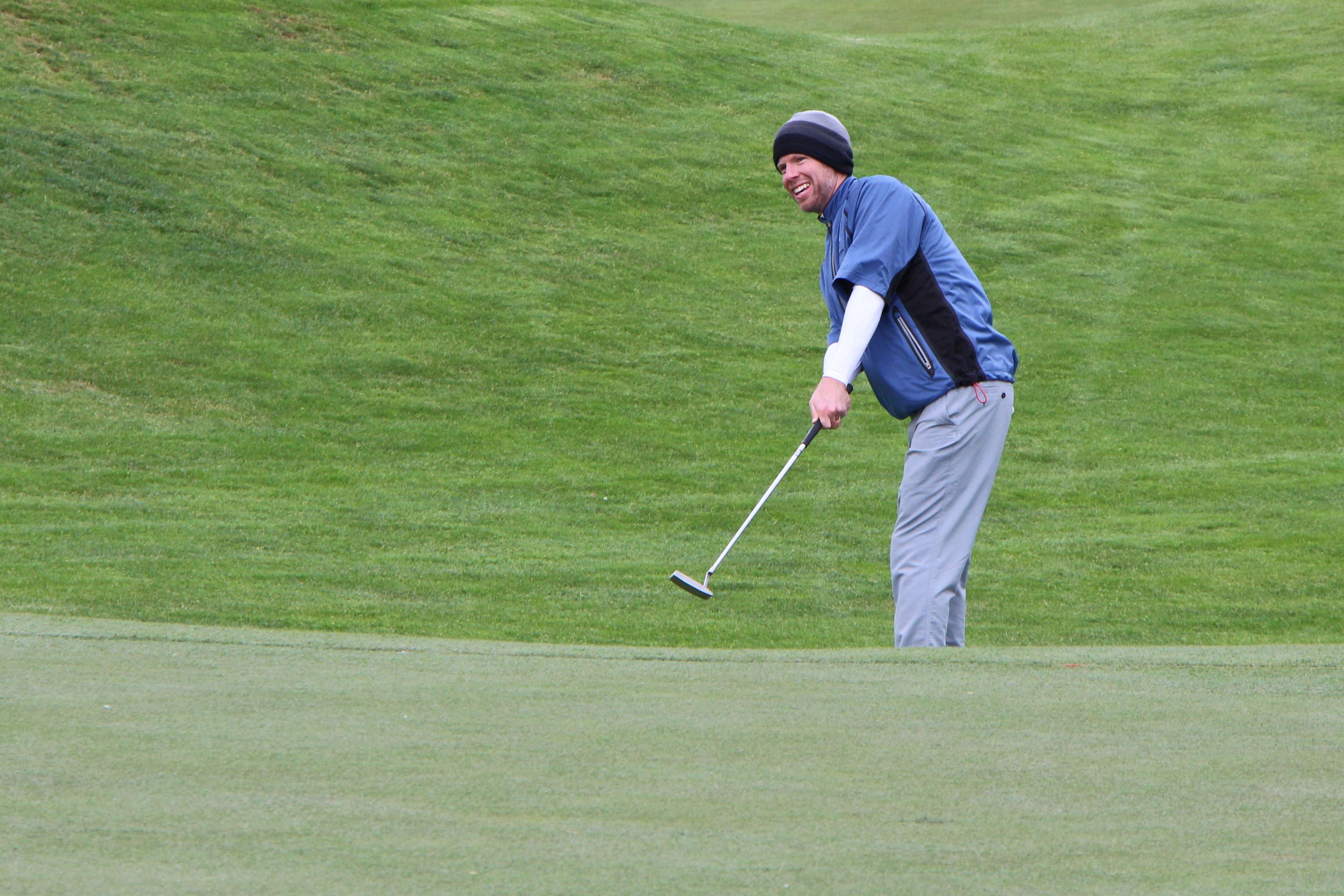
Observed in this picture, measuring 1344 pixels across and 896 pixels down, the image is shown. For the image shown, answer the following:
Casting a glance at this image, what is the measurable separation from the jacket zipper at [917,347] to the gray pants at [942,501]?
0.37 ft

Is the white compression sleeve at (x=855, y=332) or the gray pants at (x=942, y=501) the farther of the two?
the gray pants at (x=942, y=501)

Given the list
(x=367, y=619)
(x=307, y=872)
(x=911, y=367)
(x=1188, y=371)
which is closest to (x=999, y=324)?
(x=1188, y=371)

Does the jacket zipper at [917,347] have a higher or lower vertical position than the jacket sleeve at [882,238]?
lower

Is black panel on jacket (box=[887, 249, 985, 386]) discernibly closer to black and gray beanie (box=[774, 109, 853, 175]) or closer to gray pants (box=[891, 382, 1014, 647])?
gray pants (box=[891, 382, 1014, 647])

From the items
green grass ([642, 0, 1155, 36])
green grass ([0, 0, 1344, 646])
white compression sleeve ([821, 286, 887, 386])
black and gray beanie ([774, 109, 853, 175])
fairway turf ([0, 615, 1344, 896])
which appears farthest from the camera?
green grass ([642, 0, 1155, 36])

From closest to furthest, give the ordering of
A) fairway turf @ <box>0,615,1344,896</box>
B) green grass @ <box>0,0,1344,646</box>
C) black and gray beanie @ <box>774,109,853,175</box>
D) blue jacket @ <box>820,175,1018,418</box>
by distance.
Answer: fairway turf @ <box>0,615,1344,896</box>, blue jacket @ <box>820,175,1018,418</box>, black and gray beanie @ <box>774,109,853,175</box>, green grass @ <box>0,0,1344,646</box>

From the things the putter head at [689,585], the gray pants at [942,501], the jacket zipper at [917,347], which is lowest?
the putter head at [689,585]

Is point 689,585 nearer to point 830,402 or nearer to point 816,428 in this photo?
point 816,428

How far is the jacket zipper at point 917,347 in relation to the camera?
5090 millimetres

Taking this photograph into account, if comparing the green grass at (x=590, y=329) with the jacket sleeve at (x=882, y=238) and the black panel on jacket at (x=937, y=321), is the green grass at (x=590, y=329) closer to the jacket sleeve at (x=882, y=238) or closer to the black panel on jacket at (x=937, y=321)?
the black panel on jacket at (x=937, y=321)

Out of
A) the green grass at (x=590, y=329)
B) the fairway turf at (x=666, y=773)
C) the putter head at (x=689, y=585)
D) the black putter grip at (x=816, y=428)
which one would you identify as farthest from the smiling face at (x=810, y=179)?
the green grass at (x=590, y=329)

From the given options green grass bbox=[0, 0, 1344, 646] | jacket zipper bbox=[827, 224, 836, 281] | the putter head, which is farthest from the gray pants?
green grass bbox=[0, 0, 1344, 646]

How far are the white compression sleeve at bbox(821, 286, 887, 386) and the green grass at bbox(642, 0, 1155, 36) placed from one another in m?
29.0

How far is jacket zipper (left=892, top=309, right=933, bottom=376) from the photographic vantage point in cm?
509
